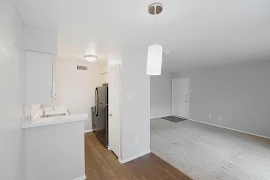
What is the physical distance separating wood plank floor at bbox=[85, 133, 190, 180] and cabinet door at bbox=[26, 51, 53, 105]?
1.50 metres

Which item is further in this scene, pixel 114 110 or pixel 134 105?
pixel 114 110

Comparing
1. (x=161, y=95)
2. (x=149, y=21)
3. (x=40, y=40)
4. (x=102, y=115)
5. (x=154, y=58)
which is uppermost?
(x=149, y=21)

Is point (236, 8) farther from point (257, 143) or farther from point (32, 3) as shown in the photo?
point (257, 143)

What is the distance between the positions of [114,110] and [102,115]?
2.50ft

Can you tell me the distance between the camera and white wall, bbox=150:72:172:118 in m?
6.13

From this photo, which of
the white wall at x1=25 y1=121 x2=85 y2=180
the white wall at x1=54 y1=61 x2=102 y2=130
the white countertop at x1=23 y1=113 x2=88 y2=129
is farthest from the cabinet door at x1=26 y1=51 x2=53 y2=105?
the white wall at x1=54 y1=61 x2=102 y2=130

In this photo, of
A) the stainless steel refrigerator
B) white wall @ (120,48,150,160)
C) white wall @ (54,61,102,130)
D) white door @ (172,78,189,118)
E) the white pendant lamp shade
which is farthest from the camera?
white door @ (172,78,189,118)

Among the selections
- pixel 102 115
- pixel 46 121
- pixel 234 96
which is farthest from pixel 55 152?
pixel 234 96

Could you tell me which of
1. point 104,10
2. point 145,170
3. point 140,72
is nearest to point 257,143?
point 145,170

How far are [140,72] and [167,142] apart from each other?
2081 mm

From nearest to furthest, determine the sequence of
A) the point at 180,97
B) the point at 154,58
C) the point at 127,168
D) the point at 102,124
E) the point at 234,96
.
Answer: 1. the point at 154,58
2. the point at 127,168
3. the point at 102,124
4. the point at 234,96
5. the point at 180,97

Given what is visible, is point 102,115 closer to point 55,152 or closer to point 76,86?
point 76,86

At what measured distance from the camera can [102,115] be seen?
3502 millimetres

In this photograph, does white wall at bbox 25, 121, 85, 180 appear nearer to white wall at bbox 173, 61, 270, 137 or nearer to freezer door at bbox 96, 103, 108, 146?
freezer door at bbox 96, 103, 108, 146
